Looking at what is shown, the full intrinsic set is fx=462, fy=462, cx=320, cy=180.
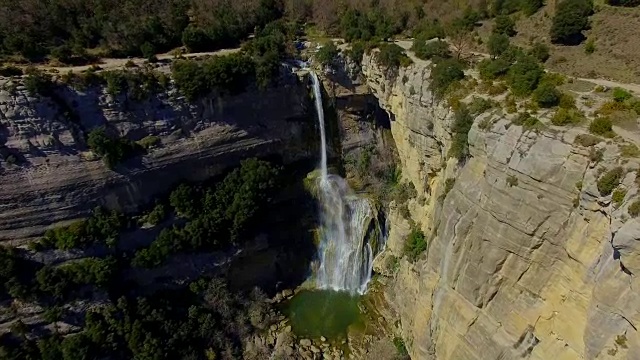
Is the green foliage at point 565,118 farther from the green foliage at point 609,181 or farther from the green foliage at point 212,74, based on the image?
the green foliage at point 212,74

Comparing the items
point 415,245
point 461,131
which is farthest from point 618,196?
point 415,245

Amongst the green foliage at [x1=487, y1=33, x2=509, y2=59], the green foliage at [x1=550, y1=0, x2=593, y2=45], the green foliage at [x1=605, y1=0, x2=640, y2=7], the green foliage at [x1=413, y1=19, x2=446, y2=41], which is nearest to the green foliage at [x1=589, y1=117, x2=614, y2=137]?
the green foliage at [x1=487, y1=33, x2=509, y2=59]

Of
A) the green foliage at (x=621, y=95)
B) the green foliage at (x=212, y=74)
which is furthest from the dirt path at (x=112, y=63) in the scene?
the green foliage at (x=621, y=95)

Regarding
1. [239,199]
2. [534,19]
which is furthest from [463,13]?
[239,199]

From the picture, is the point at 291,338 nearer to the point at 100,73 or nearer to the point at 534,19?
the point at 100,73

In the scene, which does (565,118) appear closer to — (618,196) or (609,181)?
(609,181)

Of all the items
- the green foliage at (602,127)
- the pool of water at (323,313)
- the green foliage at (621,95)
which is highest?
the green foliage at (621,95)
